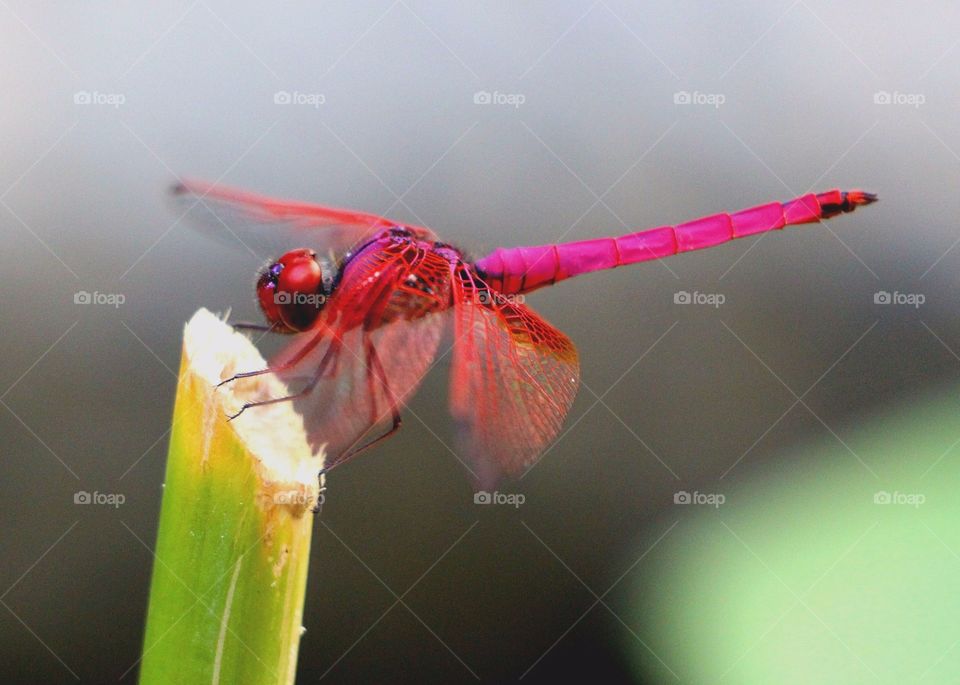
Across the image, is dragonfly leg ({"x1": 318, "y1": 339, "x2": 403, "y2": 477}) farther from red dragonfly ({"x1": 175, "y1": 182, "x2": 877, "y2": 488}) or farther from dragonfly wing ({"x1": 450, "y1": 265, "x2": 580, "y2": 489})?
dragonfly wing ({"x1": 450, "y1": 265, "x2": 580, "y2": 489})

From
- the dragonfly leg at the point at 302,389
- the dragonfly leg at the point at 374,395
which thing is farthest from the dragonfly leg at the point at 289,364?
the dragonfly leg at the point at 374,395

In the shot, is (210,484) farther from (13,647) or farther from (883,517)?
(13,647)

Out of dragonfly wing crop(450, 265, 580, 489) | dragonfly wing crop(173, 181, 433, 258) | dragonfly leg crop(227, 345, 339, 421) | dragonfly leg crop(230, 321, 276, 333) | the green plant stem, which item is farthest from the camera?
dragonfly wing crop(173, 181, 433, 258)

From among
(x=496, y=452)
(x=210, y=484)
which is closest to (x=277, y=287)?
(x=496, y=452)

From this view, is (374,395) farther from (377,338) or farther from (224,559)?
(224,559)

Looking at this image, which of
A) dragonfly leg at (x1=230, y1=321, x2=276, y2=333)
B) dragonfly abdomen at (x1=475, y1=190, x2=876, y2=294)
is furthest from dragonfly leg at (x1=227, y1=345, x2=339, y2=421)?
dragonfly abdomen at (x1=475, y1=190, x2=876, y2=294)

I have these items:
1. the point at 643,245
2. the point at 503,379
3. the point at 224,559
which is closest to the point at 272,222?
the point at 503,379

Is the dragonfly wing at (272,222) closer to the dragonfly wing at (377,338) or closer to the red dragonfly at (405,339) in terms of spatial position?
the red dragonfly at (405,339)
